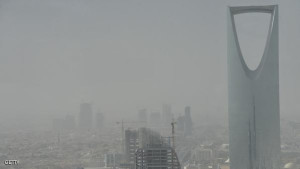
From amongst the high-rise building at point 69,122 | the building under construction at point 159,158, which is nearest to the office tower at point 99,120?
the high-rise building at point 69,122

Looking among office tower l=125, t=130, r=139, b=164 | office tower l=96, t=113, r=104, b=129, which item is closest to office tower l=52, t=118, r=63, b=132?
office tower l=96, t=113, r=104, b=129

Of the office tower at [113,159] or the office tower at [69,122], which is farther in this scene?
the office tower at [69,122]

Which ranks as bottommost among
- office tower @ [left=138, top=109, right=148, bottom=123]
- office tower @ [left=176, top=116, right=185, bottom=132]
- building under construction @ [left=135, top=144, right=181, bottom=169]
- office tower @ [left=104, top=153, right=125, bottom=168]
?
office tower @ [left=104, top=153, right=125, bottom=168]

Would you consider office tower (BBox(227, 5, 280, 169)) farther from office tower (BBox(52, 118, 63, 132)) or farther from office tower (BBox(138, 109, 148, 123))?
office tower (BBox(52, 118, 63, 132))

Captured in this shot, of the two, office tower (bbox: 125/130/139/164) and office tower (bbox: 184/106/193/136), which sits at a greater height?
office tower (bbox: 184/106/193/136)

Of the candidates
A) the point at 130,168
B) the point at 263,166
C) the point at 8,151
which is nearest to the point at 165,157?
the point at 130,168

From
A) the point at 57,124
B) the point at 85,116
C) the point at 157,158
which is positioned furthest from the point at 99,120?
the point at 157,158

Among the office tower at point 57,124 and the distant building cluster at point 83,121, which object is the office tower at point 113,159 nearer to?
the distant building cluster at point 83,121
